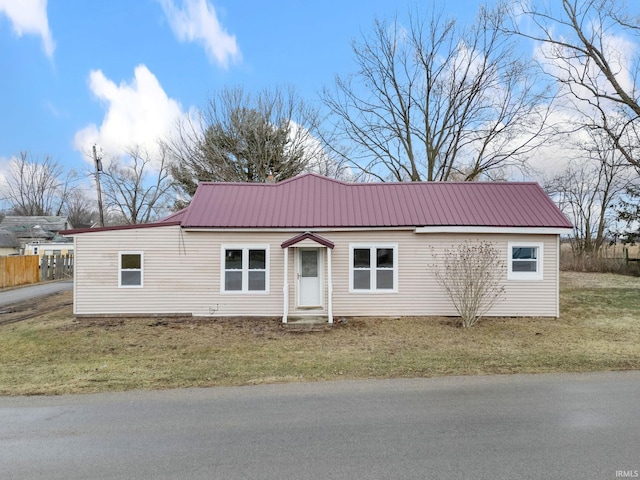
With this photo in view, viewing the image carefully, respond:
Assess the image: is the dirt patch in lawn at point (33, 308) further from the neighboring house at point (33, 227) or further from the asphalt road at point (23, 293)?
the neighboring house at point (33, 227)

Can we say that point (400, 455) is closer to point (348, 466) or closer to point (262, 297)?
point (348, 466)

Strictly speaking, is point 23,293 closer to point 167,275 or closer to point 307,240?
point 167,275

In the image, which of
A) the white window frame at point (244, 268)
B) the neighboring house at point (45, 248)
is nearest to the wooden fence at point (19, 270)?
the neighboring house at point (45, 248)

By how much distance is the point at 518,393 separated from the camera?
564 cm

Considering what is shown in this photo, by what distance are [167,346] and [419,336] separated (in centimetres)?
584

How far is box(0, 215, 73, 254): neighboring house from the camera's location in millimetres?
42775

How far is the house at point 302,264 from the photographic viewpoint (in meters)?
12.3

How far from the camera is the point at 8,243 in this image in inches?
1618

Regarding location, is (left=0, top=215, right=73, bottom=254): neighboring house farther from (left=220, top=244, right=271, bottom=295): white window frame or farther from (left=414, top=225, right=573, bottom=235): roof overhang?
(left=414, top=225, right=573, bottom=235): roof overhang

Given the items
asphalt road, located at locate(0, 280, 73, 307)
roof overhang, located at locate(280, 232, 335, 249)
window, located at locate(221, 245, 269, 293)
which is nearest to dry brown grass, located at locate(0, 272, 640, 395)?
window, located at locate(221, 245, 269, 293)

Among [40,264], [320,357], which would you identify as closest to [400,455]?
[320,357]

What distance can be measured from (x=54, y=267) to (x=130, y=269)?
1985cm

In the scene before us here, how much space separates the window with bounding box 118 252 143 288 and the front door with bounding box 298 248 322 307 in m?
4.73

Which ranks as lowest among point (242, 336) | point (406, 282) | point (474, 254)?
point (242, 336)
